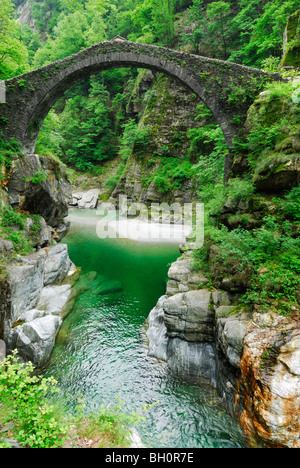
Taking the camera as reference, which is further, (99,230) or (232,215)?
(99,230)

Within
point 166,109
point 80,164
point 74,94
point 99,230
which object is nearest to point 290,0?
point 166,109

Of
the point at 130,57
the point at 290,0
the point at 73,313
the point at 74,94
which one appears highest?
the point at 74,94

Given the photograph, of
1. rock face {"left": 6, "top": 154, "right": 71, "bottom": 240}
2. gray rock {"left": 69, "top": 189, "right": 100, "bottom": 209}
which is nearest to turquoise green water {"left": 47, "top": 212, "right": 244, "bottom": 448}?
rock face {"left": 6, "top": 154, "right": 71, "bottom": 240}

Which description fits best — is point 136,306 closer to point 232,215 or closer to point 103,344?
point 103,344

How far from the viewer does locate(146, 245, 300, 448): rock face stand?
10.5 ft

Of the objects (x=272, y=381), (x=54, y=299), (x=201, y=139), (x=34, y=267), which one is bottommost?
(x=54, y=299)

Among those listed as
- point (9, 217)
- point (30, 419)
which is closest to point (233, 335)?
point (30, 419)

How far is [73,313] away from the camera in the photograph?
7895 millimetres

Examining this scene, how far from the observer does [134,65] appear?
9609mm

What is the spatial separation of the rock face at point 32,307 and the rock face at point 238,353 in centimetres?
300

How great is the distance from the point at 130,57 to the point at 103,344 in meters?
11.1

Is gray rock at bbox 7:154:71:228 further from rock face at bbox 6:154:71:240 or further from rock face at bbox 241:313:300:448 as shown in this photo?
rock face at bbox 241:313:300:448

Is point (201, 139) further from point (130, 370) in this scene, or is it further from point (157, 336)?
point (130, 370)

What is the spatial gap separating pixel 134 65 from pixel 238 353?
1148 cm
